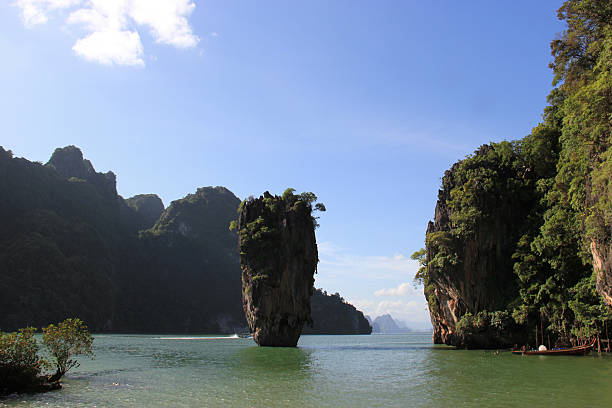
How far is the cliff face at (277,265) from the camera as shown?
136ft

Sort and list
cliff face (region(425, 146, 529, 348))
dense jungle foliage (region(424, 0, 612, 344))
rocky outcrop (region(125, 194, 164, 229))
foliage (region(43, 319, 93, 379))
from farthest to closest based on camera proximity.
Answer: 1. rocky outcrop (region(125, 194, 164, 229))
2. cliff face (region(425, 146, 529, 348))
3. dense jungle foliage (region(424, 0, 612, 344))
4. foliage (region(43, 319, 93, 379))

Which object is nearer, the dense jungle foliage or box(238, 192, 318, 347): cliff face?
the dense jungle foliage

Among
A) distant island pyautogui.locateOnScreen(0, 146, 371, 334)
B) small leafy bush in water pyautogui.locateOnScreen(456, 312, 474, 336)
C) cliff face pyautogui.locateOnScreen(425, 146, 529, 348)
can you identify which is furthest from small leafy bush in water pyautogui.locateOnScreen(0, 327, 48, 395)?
distant island pyautogui.locateOnScreen(0, 146, 371, 334)

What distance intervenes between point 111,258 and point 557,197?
11430cm

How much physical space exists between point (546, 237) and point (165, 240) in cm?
12841

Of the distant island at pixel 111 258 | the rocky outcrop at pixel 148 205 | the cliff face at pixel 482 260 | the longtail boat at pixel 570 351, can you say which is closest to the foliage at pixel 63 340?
the longtail boat at pixel 570 351

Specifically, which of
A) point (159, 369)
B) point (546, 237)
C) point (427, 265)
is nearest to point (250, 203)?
point (427, 265)

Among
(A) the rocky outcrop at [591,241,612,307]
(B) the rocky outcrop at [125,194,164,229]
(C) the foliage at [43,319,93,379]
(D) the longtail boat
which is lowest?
(D) the longtail boat

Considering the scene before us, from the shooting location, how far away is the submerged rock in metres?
41.4

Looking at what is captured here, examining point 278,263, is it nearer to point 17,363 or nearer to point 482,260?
point 482,260

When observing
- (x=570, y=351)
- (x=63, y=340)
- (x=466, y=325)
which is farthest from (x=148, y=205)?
(x=570, y=351)

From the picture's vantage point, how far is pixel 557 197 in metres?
31.2

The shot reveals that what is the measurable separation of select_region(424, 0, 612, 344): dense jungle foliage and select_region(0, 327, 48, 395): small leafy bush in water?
2407cm

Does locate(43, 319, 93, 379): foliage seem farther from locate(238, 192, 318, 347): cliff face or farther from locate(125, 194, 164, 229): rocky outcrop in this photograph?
locate(125, 194, 164, 229): rocky outcrop
